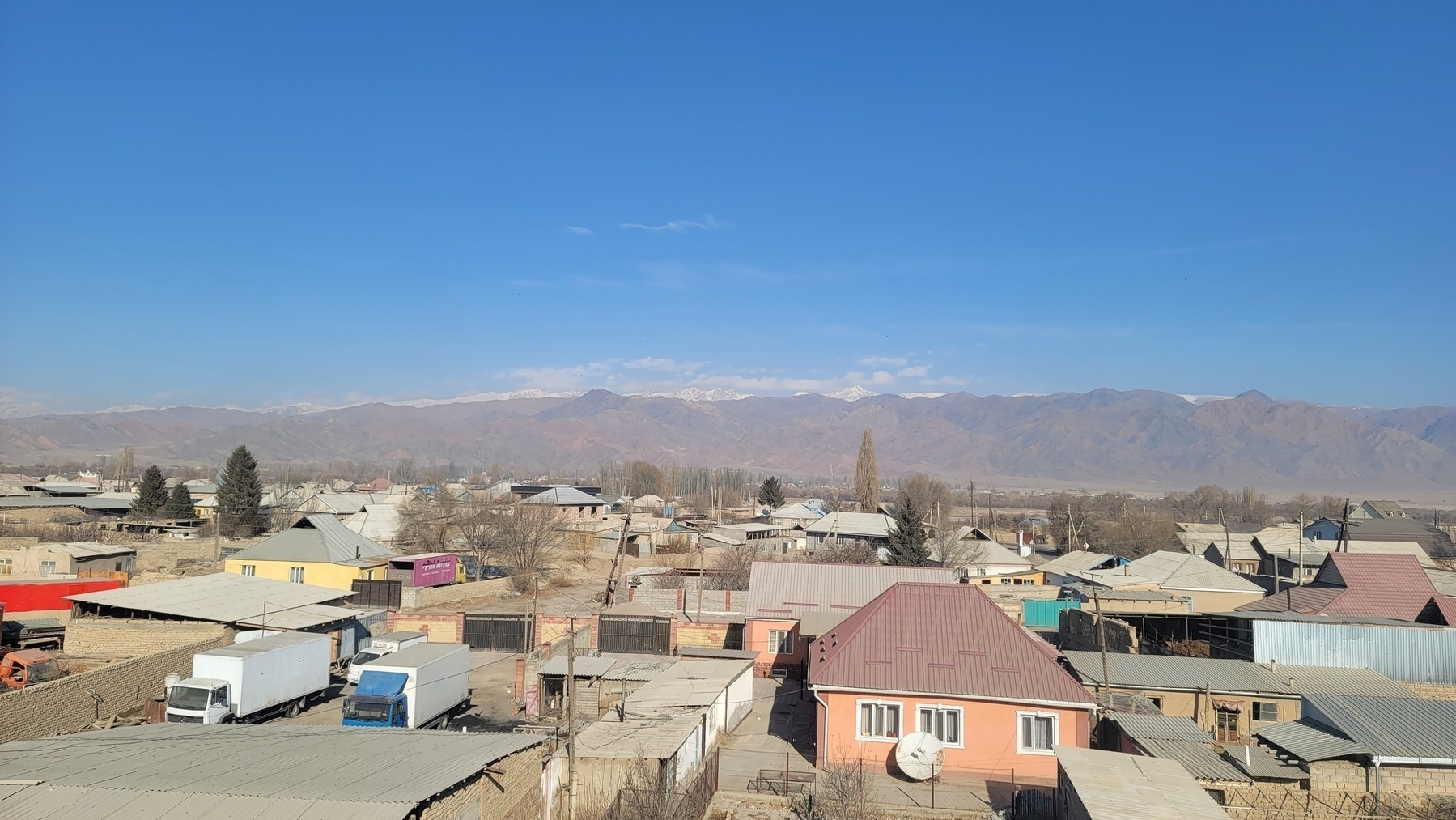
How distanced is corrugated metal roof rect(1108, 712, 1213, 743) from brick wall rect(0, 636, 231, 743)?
70.4 feet

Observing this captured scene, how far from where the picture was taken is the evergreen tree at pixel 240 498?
5972 cm

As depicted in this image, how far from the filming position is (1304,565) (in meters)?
47.2

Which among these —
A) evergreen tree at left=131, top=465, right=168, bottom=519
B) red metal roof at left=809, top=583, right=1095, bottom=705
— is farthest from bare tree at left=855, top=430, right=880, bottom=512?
red metal roof at left=809, top=583, right=1095, bottom=705

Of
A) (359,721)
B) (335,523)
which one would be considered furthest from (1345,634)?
(335,523)

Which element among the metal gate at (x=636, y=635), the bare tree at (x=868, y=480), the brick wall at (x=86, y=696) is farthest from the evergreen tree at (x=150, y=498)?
the bare tree at (x=868, y=480)

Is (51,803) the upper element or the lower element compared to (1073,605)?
upper

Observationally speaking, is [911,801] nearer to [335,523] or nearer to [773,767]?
[773,767]

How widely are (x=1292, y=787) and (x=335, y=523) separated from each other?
127 feet

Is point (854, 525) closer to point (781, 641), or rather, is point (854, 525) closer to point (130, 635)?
point (781, 641)

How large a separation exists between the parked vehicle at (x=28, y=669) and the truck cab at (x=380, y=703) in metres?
9.69

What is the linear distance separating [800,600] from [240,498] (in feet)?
151

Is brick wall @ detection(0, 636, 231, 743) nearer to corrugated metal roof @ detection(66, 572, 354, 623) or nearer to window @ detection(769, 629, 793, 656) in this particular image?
corrugated metal roof @ detection(66, 572, 354, 623)

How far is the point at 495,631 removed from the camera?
3112cm

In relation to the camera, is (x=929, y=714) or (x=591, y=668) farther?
(x=591, y=668)
